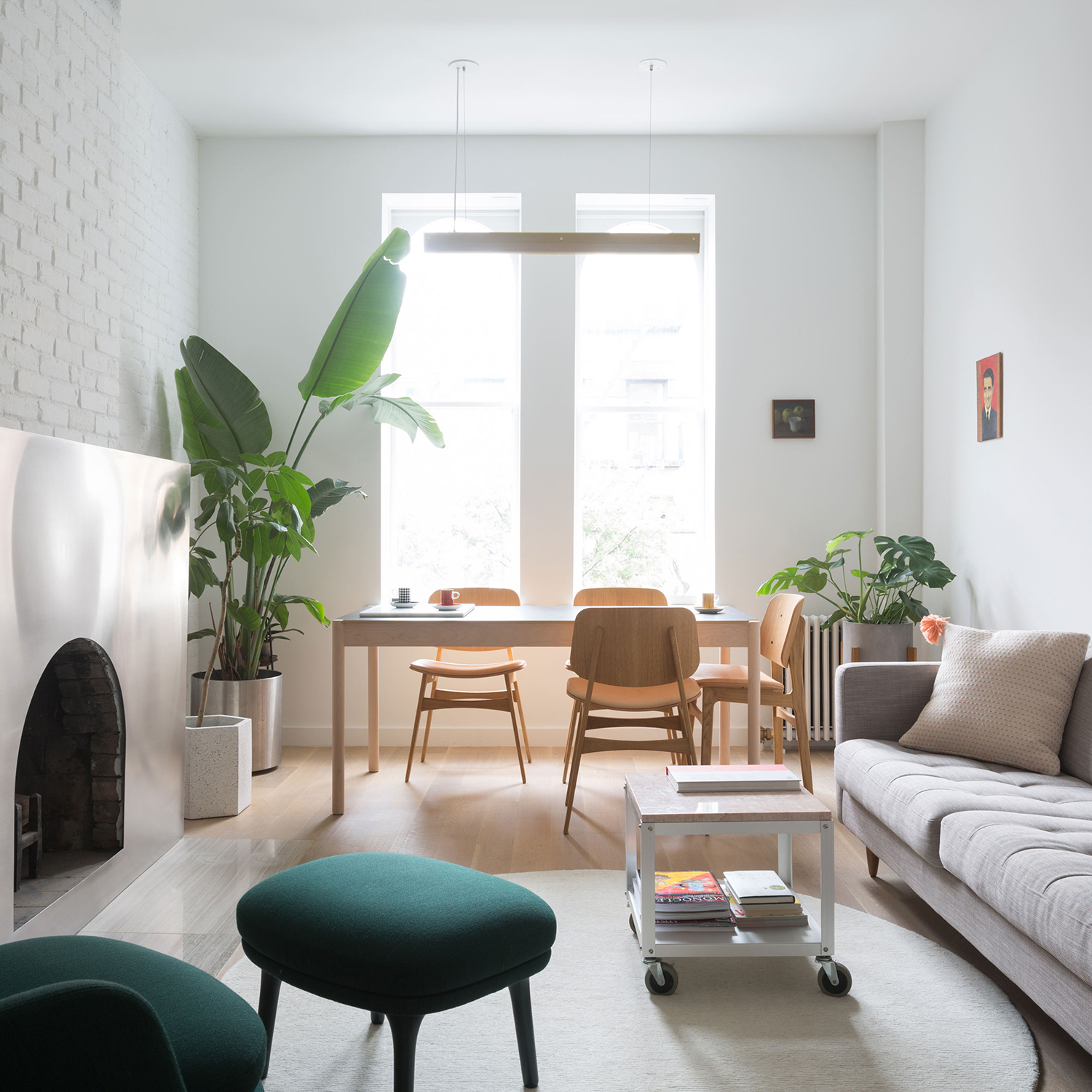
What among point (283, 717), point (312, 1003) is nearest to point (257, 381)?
point (283, 717)

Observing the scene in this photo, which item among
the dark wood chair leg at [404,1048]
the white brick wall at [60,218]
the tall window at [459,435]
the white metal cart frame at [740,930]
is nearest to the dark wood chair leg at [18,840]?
the white brick wall at [60,218]

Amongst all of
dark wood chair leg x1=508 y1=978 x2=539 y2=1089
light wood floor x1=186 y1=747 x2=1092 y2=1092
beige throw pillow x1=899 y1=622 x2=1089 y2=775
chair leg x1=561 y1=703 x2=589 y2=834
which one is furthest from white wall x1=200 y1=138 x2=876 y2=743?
dark wood chair leg x1=508 y1=978 x2=539 y2=1089

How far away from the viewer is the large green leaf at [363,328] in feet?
13.4

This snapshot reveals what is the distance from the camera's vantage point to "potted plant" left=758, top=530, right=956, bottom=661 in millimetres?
4047

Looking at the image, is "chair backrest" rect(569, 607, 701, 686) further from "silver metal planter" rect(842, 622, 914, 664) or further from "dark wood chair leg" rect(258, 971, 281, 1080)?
"dark wood chair leg" rect(258, 971, 281, 1080)

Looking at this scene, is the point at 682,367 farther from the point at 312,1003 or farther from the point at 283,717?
the point at 312,1003

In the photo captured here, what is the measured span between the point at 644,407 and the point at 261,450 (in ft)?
6.65

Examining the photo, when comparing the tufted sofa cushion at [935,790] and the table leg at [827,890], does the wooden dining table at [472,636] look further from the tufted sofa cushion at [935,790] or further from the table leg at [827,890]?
the table leg at [827,890]

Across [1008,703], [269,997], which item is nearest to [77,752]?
[269,997]

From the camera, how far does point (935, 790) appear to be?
231 cm

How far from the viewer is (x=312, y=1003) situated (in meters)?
2.07

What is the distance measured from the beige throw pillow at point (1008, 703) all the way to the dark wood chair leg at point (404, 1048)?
189 cm

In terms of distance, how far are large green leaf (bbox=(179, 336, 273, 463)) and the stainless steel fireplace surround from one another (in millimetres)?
1094

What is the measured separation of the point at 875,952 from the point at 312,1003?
1420 mm
